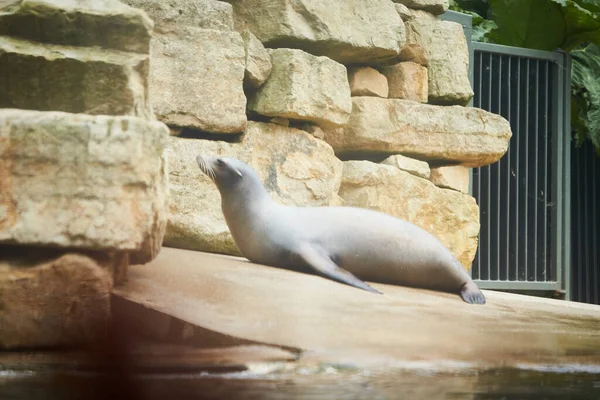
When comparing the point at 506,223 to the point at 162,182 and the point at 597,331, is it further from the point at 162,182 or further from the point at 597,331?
the point at 162,182

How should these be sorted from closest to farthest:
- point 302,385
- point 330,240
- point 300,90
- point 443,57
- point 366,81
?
point 302,385, point 330,240, point 300,90, point 366,81, point 443,57

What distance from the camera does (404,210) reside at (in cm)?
405

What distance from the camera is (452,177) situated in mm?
4348

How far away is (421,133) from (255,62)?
0.96m

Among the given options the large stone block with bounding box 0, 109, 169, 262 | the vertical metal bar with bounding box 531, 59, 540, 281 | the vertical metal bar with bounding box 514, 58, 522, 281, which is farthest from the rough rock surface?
the vertical metal bar with bounding box 531, 59, 540, 281

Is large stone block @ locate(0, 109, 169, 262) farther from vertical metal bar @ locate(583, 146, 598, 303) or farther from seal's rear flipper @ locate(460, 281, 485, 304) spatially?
vertical metal bar @ locate(583, 146, 598, 303)

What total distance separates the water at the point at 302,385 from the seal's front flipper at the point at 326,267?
837mm

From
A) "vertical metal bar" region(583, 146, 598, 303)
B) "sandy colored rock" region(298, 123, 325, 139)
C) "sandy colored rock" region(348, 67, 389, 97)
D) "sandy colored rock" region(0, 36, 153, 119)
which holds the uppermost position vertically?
"sandy colored rock" region(348, 67, 389, 97)

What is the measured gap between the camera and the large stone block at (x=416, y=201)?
3939 mm

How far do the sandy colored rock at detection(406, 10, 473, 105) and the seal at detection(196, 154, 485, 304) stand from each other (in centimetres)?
132

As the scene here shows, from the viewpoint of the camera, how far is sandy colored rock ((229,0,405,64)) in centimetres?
370

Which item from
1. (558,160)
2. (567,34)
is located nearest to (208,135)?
(558,160)

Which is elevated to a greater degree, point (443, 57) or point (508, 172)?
point (443, 57)

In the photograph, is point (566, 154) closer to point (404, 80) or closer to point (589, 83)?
point (589, 83)
